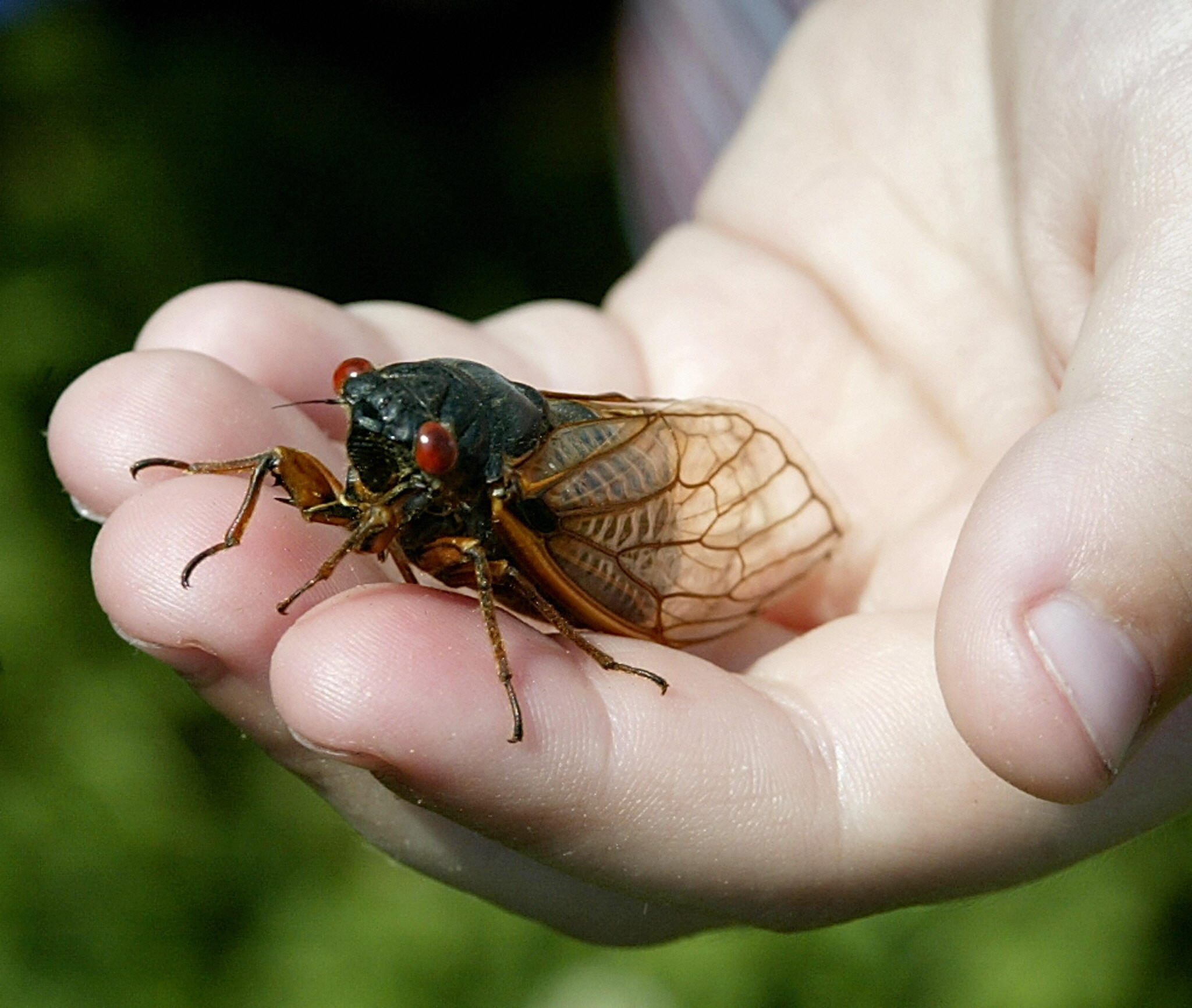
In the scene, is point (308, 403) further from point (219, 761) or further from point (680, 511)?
point (219, 761)

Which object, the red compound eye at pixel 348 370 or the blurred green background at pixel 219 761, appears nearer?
the red compound eye at pixel 348 370

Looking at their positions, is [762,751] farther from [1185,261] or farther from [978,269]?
[978,269]

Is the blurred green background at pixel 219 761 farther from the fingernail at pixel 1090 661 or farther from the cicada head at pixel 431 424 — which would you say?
the cicada head at pixel 431 424

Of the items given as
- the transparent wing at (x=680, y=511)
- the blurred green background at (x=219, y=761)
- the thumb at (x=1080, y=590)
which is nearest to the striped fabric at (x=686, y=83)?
the blurred green background at (x=219, y=761)

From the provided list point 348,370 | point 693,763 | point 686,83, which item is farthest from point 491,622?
point 686,83

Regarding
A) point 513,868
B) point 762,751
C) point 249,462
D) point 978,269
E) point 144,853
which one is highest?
point 978,269

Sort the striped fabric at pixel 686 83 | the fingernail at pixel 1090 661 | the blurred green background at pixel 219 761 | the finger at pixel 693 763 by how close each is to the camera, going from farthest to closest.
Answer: the striped fabric at pixel 686 83 < the blurred green background at pixel 219 761 < the finger at pixel 693 763 < the fingernail at pixel 1090 661

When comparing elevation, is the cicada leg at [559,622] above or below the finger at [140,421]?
below

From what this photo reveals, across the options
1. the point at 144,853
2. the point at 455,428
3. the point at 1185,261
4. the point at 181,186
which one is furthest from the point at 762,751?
the point at 181,186
